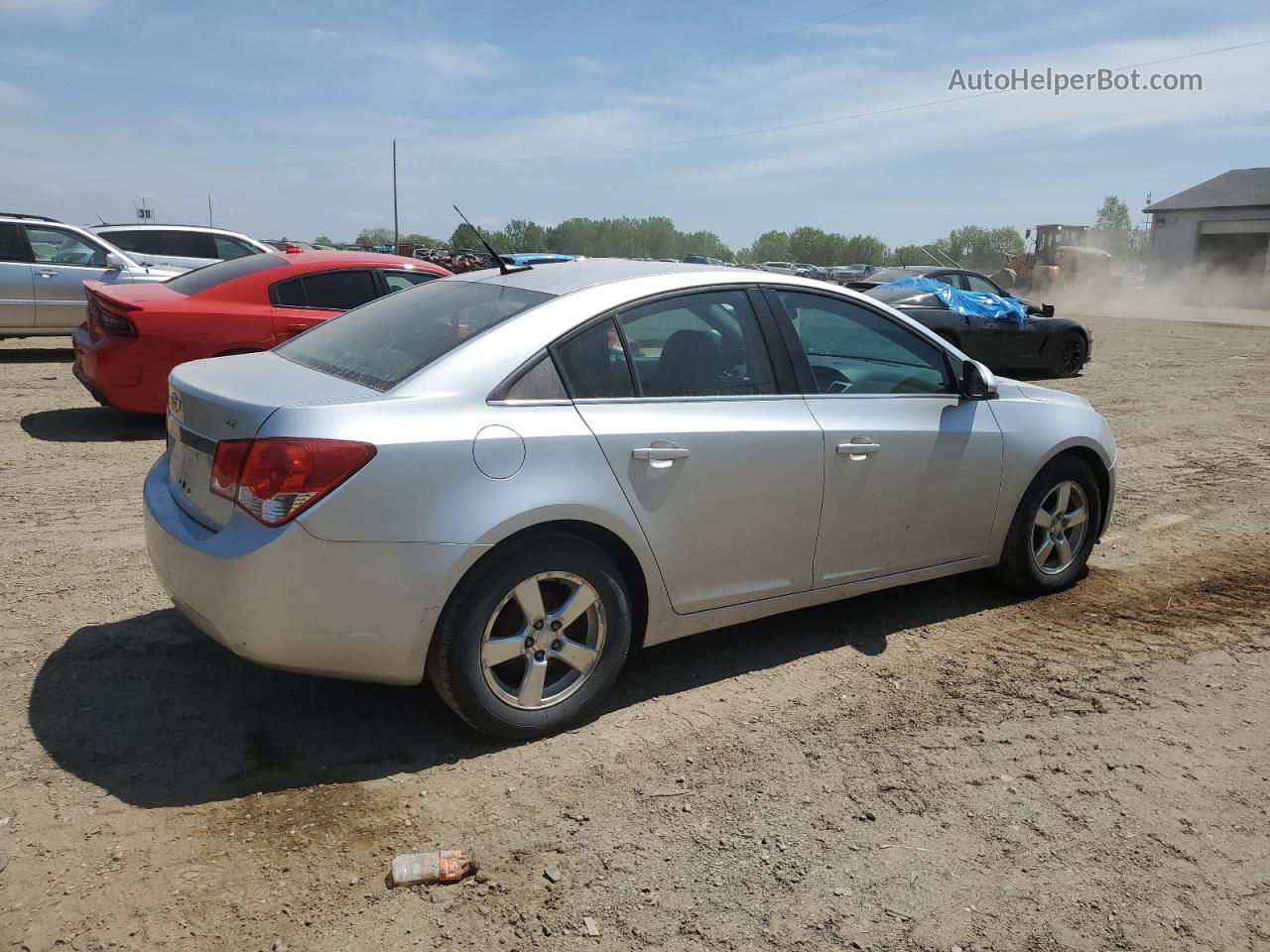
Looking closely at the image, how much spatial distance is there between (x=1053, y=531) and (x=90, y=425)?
7.43m

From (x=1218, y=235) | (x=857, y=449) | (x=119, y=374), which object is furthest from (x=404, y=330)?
(x=1218, y=235)

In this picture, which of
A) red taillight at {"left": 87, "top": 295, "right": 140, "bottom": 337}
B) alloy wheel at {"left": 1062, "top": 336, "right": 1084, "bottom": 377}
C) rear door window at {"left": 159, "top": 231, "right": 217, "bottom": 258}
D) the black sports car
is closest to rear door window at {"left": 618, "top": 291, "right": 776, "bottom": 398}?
red taillight at {"left": 87, "top": 295, "right": 140, "bottom": 337}

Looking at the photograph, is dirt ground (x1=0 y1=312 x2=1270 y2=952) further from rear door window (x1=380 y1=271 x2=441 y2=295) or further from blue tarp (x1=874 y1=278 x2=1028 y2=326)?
blue tarp (x1=874 y1=278 x2=1028 y2=326)

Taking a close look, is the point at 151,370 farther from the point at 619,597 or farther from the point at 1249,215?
the point at 1249,215

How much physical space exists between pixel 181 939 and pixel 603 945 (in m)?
1.01

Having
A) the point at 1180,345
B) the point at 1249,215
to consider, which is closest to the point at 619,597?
the point at 1180,345

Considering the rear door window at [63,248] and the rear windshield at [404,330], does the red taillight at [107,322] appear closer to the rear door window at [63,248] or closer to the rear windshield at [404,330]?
the rear windshield at [404,330]

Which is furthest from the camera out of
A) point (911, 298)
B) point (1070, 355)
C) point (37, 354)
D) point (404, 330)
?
point (1070, 355)

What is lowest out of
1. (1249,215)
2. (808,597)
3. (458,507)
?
(808,597)

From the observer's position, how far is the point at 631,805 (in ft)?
10.1

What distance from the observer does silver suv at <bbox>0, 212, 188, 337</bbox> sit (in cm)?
1210

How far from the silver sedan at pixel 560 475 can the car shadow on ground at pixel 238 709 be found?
1.02ft

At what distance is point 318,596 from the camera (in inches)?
118

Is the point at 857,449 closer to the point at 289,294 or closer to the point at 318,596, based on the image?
the point at 318,596
